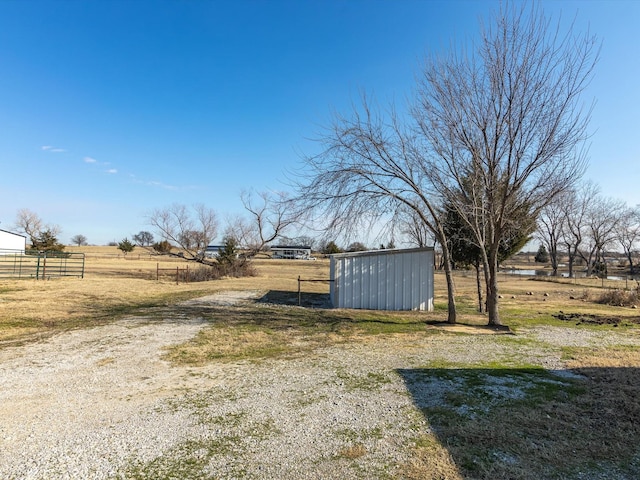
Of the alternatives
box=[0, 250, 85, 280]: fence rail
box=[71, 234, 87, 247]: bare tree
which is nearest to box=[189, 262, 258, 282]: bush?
box=[0, 250, 85, 280]: fence rail

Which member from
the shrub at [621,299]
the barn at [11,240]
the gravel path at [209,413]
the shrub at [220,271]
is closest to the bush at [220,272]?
the shrub at [220,271]

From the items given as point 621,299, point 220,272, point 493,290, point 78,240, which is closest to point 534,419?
point 493,290

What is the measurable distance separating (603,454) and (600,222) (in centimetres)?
5370

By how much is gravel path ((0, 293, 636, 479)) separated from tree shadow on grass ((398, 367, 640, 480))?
1.43ft

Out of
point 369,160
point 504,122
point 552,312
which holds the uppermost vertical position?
point 504,122

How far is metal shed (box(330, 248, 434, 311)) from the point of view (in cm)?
1427

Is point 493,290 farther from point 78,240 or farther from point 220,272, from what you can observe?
point 78,240

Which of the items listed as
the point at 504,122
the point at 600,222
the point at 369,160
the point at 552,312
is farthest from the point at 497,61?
the point at 600,222

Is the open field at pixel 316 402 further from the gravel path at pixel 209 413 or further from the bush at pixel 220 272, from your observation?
the bush at pixel 220 272

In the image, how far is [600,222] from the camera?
4641cm

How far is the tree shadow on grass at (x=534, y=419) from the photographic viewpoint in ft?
10.7

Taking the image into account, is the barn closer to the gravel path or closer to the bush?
the bush

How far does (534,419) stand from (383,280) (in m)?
10.1

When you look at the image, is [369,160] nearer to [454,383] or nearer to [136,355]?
[454,383]
